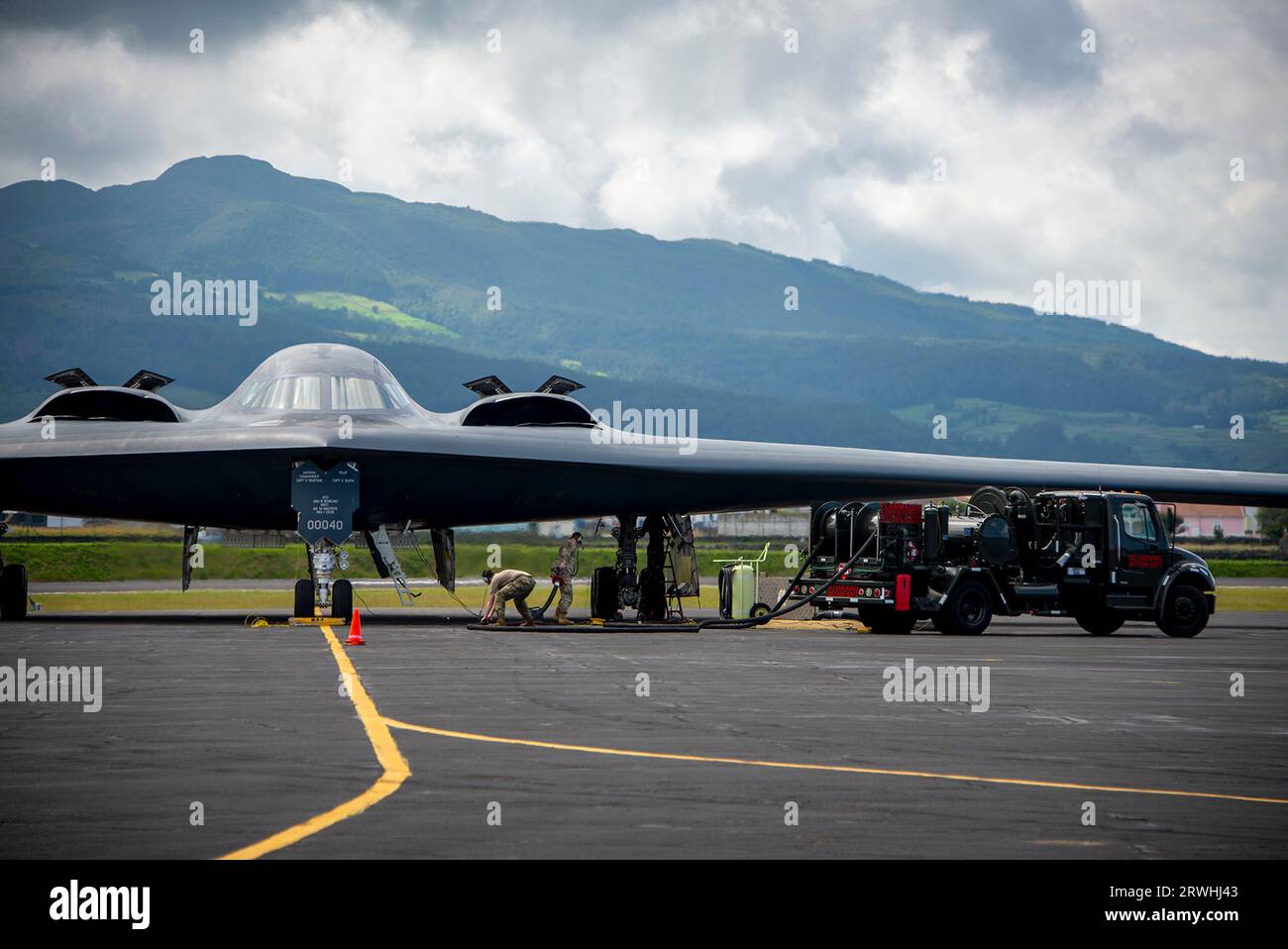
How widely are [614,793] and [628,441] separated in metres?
19.4

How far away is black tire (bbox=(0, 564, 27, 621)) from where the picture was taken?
27.3 metres

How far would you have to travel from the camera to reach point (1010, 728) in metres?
11.3

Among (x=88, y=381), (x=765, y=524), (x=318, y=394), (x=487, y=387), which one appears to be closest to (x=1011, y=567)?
(x=487, y=387)

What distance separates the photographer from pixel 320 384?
26547mm

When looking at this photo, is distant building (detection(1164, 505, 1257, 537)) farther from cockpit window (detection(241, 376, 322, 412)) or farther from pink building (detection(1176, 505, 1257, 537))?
cockpit window (detection(241, 376, 322, 412))

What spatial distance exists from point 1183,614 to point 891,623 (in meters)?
4.58

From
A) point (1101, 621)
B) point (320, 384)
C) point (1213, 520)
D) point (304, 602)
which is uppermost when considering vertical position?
point (320, 384)

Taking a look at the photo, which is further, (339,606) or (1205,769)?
(339,606)

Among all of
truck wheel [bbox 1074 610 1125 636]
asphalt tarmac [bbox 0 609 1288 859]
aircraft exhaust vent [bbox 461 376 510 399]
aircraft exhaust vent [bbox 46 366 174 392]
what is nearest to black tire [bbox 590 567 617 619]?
aircraft exhaust vent [bbox 461 376 510 399]

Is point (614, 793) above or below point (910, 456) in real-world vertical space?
below

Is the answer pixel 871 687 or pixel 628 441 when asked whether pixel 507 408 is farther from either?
pixel 871 687

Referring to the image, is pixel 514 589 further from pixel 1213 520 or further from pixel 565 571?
pixel 1213 520

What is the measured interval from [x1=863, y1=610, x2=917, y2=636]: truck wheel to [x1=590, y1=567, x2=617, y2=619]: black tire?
15.2 feet
